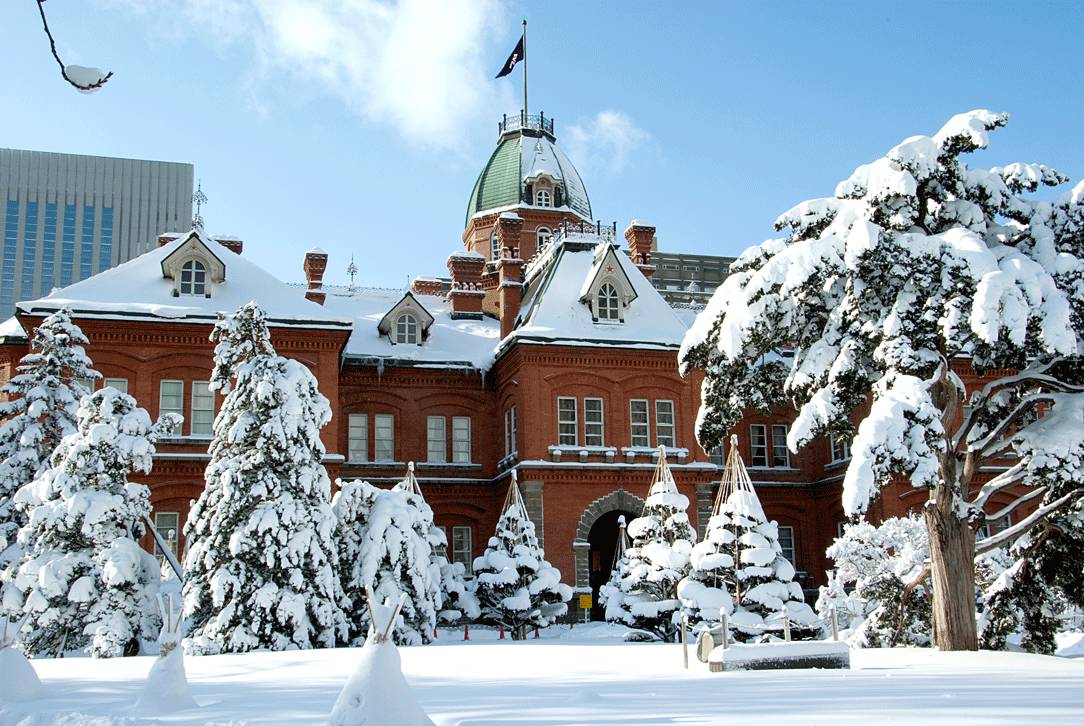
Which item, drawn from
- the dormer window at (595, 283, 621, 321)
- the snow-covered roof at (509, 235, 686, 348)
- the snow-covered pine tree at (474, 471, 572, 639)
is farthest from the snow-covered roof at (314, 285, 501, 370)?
the snow-covered pine tree at (474, 471, 572, 639)

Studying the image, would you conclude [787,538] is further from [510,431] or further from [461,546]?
[461,546]

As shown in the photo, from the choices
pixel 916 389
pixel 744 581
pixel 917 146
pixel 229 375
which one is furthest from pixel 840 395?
pixel 229 375

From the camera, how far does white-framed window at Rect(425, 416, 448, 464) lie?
35.5 metres

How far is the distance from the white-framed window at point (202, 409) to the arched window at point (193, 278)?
9.18ft

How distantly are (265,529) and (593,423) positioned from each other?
14292mm

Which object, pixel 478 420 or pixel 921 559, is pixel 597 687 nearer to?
pixel 921 559

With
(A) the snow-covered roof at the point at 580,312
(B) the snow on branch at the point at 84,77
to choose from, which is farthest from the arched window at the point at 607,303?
(B) the snow on branch at the point at 84,77

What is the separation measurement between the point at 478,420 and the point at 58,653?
17.4 m

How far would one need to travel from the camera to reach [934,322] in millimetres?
14758

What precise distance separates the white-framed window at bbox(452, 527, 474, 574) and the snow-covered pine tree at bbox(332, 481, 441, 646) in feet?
36.2

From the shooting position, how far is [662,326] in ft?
112

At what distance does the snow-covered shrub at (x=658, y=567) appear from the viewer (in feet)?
78.1

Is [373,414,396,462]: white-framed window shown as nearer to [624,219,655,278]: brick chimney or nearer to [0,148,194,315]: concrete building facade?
[624,219,655,278]: brick chimney

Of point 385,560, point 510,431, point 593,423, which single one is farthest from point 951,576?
point 510,431
